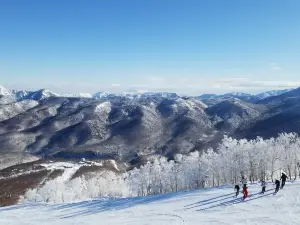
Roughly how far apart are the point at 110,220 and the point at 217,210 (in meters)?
16.0

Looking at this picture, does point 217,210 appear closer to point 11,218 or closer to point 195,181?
point 11,218

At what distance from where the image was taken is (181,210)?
51.9 meters

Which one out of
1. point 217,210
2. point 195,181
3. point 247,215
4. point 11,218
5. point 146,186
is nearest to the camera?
point 247,215

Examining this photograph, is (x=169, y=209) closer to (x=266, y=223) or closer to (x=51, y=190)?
(x=266, y=223)

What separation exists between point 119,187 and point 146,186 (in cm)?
2463

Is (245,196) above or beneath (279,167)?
above

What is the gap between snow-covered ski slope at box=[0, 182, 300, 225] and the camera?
4450 cm

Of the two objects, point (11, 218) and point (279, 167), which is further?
point (279, 167)

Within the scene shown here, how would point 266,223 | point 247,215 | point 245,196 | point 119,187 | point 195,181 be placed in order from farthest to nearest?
point 119,187, point 195,181, point 245,196, point 247,215, point 266,223

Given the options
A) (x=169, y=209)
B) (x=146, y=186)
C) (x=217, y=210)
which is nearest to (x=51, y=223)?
(x=169, y=209)

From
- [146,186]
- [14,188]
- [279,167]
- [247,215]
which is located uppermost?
[247,215]

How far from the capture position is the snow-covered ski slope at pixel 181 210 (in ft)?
146

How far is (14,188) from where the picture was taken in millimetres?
185000

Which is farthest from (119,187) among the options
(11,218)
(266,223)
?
(266,223)
